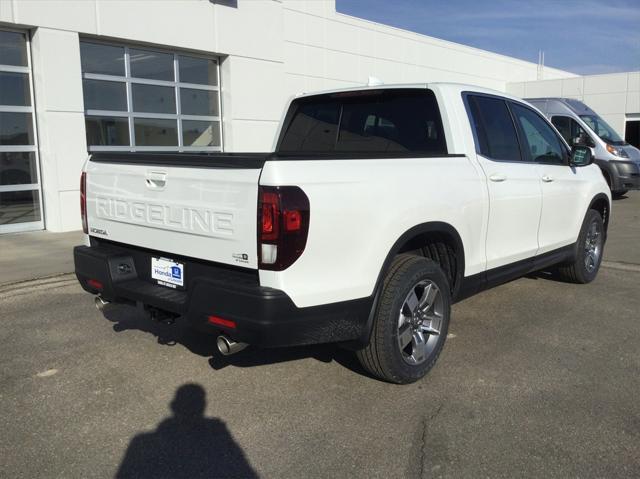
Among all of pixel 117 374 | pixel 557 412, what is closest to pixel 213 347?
pixel 117 374

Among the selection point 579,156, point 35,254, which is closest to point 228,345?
point 579,156

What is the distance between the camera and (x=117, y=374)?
4.09 meters

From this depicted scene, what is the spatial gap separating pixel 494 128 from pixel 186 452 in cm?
325

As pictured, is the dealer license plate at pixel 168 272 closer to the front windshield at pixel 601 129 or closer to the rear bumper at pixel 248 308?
the rear bumper at pixel 248 308

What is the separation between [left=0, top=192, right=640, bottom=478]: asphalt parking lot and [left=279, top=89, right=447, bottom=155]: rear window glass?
1.58 meters

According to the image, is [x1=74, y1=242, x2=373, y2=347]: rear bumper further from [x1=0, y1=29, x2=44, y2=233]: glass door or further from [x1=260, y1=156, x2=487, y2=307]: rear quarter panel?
[x1=0, y1=29, x2=44, y2=233]: glass door

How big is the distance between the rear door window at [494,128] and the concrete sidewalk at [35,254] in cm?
496

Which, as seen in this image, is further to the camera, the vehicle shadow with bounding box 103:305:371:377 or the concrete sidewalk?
the concrete sidewalk

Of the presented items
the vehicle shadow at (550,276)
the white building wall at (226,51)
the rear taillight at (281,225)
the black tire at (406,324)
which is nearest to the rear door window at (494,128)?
the black tire at (406,324)

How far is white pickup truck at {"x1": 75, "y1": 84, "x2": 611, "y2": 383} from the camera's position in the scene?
3.06m

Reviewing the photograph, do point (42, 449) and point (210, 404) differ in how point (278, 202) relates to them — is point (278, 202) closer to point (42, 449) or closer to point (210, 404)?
point (210, 404)

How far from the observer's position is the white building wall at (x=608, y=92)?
2506 cm

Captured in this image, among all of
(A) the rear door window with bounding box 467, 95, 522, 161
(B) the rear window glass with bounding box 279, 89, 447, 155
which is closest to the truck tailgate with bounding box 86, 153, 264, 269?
(B) the rear window glass with bounding box 279, 89, 447, 155

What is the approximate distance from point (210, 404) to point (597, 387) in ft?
7.93
